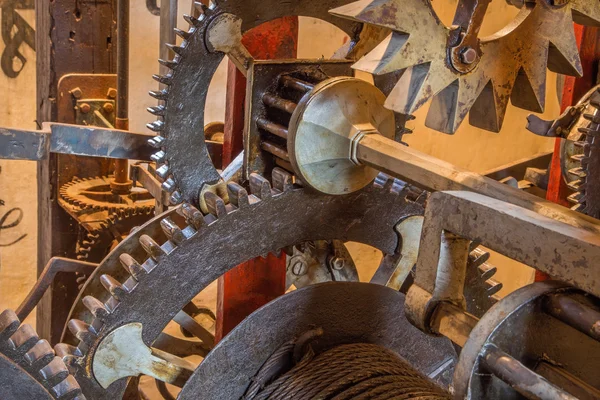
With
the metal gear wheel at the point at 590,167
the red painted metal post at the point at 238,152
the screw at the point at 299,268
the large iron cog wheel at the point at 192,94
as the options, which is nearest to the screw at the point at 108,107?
the red painted metal post at the point at 238,152

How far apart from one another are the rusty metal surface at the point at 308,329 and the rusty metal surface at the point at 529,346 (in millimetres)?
681

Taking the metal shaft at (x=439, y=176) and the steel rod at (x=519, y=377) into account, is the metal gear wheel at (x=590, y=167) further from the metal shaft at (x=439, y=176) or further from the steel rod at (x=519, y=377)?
the steel rod at (x=519, y=377)

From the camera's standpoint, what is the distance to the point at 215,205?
1.75 meters

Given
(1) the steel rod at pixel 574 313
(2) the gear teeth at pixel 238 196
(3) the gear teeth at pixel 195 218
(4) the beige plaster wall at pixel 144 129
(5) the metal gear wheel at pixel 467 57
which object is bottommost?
(4) the beige plaster wall at pixel 144 129

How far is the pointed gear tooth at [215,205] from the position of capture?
1.73 m

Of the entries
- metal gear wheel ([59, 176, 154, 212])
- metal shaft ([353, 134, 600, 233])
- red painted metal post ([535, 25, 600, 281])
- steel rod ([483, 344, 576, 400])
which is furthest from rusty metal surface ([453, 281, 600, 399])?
metal gear wheel ([59, 176, 154, 212])

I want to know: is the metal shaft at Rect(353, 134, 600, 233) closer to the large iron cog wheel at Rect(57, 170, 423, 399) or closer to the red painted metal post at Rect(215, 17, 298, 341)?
the large iron cog wheel at Rect(57, 170, 423, 399)

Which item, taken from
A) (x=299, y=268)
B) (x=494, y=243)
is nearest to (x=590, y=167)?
(x=494, y=243)

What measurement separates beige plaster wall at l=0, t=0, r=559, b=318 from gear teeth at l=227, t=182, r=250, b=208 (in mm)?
2588

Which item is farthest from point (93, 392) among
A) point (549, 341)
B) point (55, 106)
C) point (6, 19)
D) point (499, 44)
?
point (6, 19)

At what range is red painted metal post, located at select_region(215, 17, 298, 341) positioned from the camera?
220 centimetres

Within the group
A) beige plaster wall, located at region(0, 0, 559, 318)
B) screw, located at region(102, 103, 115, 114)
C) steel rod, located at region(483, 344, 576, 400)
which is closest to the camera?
steel rod, located at region(483, 344, 576, 400)

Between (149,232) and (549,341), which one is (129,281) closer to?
(149,232)

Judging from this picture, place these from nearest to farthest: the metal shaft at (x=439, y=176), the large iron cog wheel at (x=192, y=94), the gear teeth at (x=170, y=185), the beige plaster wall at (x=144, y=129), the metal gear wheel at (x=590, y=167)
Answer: the metal shaft at (x=439, y=176) → the metal gear wheel at (x=590, y=167) → the large iron cog wheel at (x=192, y=94) → the gear teeth at (x=170, y=185) → the beige plaster wall at (x=144, y=129)
